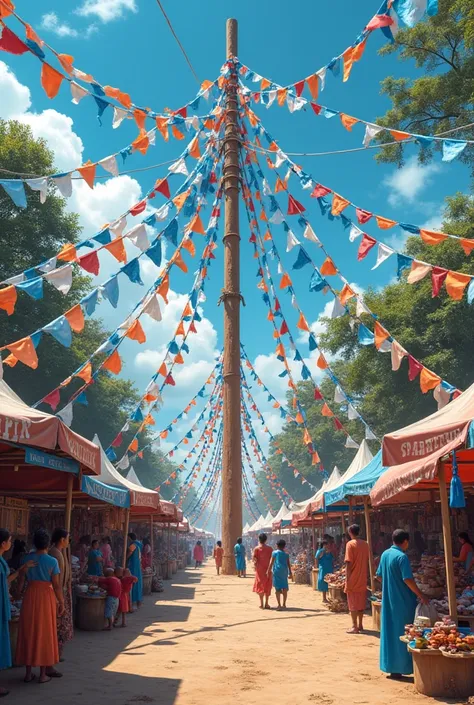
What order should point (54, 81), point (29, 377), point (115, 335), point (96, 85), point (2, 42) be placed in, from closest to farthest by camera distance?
point (2, 42) < point (54, 81) < point (96, 85) < point (115, 335) < point (29, 377)

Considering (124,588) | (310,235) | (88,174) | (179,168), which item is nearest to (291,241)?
(310,235)

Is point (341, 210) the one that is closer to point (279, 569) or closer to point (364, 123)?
point (364, 123)

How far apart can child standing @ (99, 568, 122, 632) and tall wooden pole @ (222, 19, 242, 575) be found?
10040 mm

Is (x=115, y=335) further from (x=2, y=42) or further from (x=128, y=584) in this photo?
(x=2, y=42)

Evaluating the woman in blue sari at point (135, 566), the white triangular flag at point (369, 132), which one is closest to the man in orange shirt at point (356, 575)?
the woman in blue sari at point (135, 566)

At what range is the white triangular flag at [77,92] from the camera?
9.18 m

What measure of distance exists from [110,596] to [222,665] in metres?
3.97

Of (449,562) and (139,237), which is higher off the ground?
(139,237)

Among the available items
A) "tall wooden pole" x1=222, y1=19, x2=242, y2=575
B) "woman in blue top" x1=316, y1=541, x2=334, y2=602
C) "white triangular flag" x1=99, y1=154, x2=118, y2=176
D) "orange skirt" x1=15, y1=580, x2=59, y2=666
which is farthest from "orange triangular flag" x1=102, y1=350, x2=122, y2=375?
"tall wooden pole" x1=222, y1=19, x2=242, y2=575

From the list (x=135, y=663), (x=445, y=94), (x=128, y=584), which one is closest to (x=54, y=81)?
(x=135, y=663)

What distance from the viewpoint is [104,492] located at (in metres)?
11.7

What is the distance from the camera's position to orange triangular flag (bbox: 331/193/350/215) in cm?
1264

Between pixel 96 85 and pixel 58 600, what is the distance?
26.6ft

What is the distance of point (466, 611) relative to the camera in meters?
6.89
